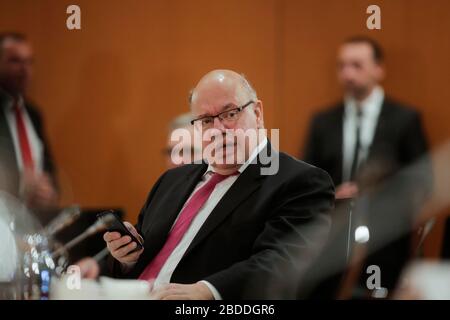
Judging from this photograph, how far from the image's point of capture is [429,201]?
11.4 feet

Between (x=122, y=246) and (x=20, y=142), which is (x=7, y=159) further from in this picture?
(x=122, y=246)

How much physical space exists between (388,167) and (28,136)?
1.71m

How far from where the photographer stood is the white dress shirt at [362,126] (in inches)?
127

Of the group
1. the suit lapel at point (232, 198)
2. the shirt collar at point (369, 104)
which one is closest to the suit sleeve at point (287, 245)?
the suit lapel at point (232, 198)

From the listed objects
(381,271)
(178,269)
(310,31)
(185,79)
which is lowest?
(381,271)

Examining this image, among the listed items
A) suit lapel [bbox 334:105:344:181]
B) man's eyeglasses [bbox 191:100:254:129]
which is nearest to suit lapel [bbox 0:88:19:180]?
man's eyeglasses [bbox 191:100:254:129]

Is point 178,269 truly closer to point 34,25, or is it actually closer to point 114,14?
point 114,14

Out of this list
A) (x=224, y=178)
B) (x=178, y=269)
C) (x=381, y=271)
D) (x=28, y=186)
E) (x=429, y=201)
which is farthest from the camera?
(x=429, y=201)

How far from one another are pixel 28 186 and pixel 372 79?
1747 mm

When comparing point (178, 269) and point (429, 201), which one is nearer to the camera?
point (178, 269)

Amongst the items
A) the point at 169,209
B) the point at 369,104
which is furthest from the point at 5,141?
the point at 369,104

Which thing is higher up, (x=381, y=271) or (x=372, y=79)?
A: (x=372, y=79)

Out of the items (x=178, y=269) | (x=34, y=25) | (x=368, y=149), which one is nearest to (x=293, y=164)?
(x=178, y=269)

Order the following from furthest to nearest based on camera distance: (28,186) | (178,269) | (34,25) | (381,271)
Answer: (34,25) < (28,186) < (381,271) < (178,269)
